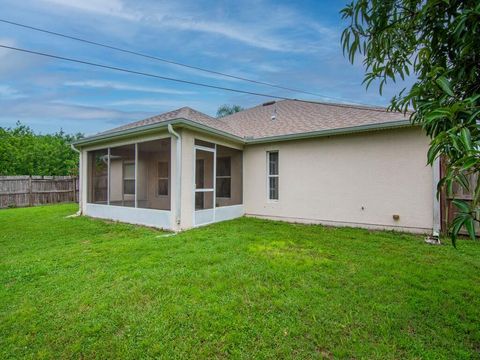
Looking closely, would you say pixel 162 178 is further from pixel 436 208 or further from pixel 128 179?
pixel 436 208

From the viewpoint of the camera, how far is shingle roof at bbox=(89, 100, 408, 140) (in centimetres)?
771

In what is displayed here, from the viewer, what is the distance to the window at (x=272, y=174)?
8.87 meters

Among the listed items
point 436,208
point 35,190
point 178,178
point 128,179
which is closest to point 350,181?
point 436,208

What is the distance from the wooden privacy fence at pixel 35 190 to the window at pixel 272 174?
13046mm

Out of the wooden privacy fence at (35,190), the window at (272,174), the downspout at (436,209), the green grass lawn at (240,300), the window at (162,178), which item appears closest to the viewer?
the green grass lawn at (240,300)

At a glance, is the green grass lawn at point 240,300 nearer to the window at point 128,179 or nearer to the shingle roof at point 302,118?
the window at point 128,179

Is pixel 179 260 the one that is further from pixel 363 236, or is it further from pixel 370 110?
pixel 370 110

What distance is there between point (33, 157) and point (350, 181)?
67.7ft

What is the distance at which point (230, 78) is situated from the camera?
12.2 meters

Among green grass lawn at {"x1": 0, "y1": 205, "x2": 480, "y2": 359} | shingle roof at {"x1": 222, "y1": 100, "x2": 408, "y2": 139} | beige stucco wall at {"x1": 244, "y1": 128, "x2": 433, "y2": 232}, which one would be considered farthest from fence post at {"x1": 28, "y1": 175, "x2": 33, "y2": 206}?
beige stucco wall at {"x1": 244, "y1": 128, "x2": 433, "y2": 232}

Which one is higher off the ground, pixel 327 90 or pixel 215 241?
pixel 327 90

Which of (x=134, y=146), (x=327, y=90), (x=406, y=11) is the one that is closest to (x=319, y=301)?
(x=406, y=11)

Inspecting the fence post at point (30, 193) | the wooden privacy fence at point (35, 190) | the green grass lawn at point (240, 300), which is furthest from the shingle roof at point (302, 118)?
the fence post at point (30, 193)

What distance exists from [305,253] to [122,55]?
9.85 m
